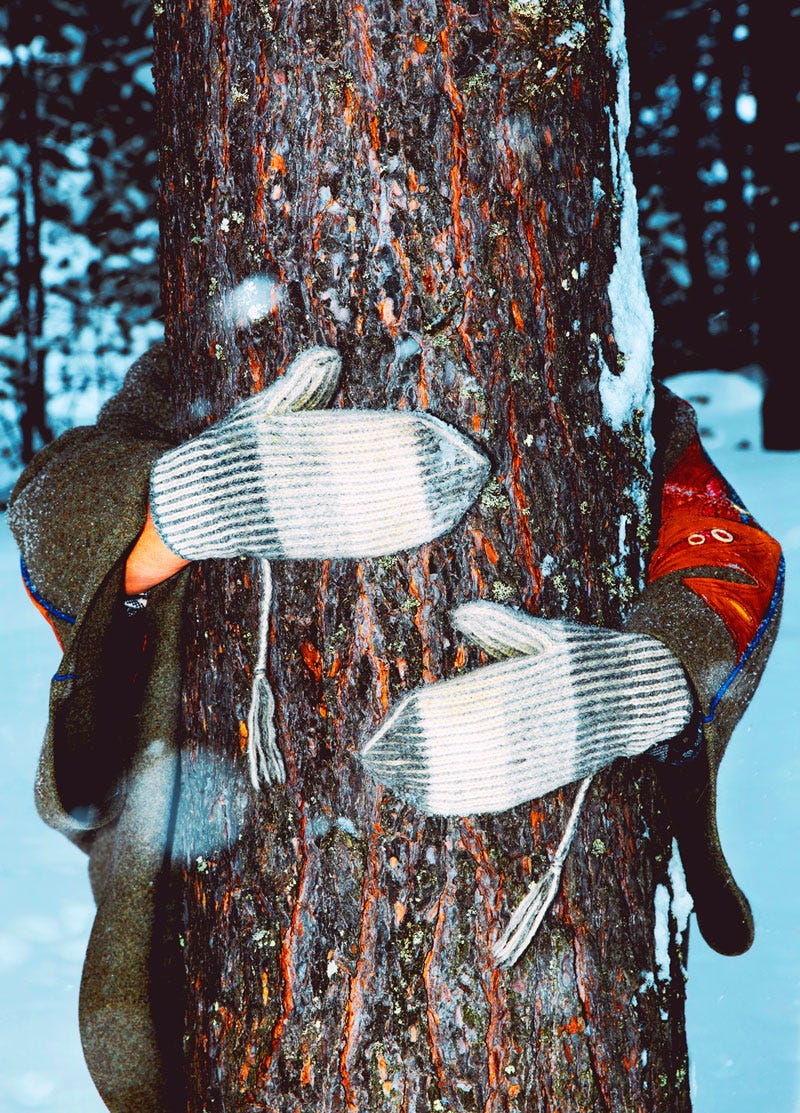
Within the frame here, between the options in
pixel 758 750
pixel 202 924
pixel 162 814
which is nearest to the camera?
pixel 202 924

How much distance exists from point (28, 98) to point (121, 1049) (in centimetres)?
608

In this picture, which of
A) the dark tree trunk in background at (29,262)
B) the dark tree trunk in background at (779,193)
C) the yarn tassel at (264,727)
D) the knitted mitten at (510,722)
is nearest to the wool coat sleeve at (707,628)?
the knitted mitten at (510,722)

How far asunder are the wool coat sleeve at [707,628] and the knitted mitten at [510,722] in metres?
0.13

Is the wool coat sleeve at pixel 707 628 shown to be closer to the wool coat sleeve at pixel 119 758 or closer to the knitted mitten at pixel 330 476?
the knitted mitten at pixel 330 476

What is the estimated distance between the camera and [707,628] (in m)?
1.05

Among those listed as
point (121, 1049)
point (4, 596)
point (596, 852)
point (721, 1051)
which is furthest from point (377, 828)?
point (4, 596)

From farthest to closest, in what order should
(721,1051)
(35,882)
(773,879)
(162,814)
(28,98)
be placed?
(28,98) → (35,882) → (773,879) → (721,1051) → (162,814)

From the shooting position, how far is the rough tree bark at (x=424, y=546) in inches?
Answer: 37.3

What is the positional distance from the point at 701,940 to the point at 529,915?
1.89m

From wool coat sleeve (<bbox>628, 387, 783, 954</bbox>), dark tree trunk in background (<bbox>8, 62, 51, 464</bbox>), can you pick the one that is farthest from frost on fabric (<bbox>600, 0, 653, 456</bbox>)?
dark tree trunk in background (<bbox>8, 62, 51, 464</bbox>)

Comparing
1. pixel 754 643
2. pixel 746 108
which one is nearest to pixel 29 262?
pixel 746 108

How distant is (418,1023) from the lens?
3.13ft

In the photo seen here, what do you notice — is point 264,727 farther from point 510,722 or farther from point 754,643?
point 754,643

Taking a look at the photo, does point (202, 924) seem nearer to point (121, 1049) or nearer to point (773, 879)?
point (121, 1049)
